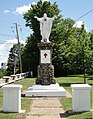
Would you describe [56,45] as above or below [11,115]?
above

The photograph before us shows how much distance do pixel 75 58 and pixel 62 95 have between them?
1135cm

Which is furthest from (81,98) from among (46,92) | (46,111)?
(46,92)

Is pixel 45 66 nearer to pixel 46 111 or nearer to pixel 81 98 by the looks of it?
pixel 46 111

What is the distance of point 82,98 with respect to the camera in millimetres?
11859

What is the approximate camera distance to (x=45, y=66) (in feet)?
70.6

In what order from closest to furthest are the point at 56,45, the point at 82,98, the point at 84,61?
the point at 82,98, the point at 84,61, the point at 56,45

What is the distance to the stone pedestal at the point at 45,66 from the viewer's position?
21.4 metres

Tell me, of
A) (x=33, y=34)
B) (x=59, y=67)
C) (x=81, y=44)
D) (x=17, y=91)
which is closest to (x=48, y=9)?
(x=33, y=34)

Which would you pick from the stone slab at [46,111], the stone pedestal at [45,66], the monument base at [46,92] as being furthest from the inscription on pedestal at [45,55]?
the stone slab at [46,111]

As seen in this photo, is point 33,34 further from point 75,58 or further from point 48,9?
point 75,58

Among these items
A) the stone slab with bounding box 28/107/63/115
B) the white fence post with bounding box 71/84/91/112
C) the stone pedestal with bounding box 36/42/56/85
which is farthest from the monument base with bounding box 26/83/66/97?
the white fence post with bounding box 71/84/91/112

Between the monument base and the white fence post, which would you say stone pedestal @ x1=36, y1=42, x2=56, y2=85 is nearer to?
the monument base

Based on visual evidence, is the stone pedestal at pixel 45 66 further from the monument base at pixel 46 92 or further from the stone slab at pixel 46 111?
the stone slab at pixel 46 111

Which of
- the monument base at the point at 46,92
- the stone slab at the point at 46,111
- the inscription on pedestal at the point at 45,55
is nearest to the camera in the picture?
the stone slab at the point at 46,111
